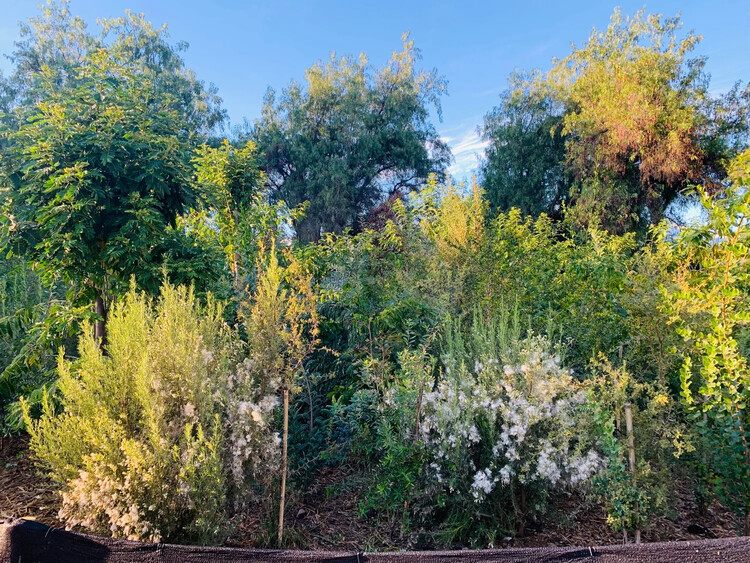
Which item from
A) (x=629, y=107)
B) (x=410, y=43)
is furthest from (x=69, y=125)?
(x=410, y=43)

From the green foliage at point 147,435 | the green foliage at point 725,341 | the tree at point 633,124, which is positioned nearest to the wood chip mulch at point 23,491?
the green foliage at point 147,435

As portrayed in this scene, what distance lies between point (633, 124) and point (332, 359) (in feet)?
37.7

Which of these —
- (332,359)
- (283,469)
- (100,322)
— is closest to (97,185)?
(100,322)

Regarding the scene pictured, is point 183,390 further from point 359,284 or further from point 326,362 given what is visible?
point 359,284

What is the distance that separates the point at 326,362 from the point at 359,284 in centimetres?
64

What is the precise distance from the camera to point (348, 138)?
18859mm

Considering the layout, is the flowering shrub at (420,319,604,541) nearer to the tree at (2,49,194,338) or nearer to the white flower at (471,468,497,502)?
the white flower at (471,468,497,502)

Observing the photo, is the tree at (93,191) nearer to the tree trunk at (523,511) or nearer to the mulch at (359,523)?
the mulch at (359,523)

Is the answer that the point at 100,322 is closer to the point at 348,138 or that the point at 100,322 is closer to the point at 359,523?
the point at 359,523

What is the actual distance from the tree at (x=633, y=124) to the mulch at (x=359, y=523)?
9.37 metres

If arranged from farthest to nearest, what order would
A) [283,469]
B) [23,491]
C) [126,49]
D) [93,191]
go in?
1. [126,49]
2. [93,191]
3. [23,491]
4. [283,469]

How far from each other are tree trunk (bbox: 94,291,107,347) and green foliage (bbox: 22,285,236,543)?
3.63ft

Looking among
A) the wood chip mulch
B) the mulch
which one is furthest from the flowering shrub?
the wood chip mulch

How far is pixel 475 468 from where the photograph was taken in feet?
7.18
